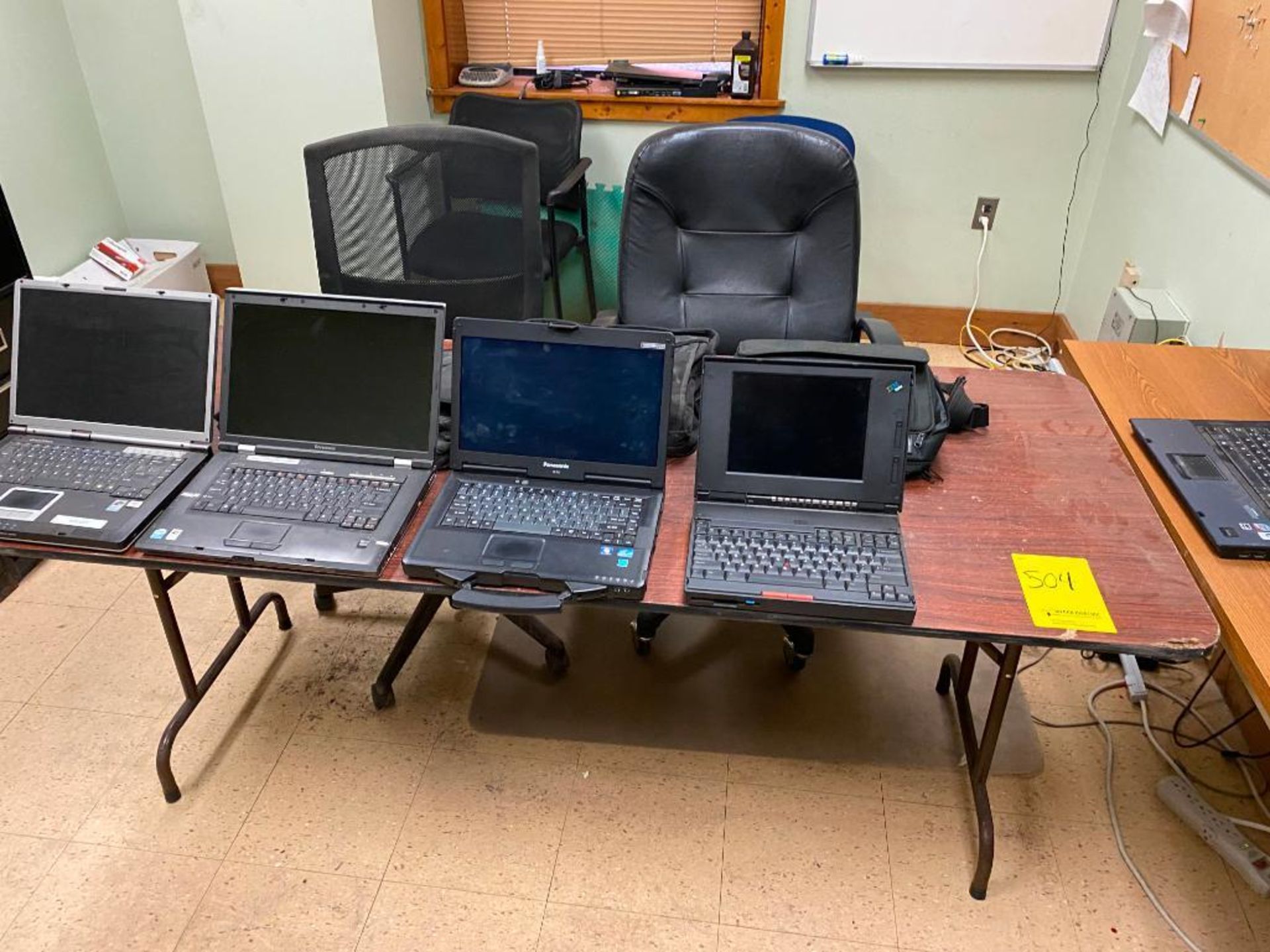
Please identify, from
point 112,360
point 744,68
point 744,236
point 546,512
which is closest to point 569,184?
point 744,68

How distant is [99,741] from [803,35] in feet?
9.52

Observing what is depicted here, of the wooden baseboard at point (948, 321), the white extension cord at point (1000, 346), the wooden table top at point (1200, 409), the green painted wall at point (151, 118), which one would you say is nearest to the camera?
the wooden table top at point (1200, 409)

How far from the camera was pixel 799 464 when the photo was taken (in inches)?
55.8

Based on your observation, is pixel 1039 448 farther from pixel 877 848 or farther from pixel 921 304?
pixel 921 304

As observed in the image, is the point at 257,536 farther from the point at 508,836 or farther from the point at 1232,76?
the point at 1232,76

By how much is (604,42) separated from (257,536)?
258 centimetres

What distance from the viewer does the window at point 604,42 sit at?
316cm

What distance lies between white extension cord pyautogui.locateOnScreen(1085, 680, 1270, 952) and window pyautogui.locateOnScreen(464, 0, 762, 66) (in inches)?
96.9

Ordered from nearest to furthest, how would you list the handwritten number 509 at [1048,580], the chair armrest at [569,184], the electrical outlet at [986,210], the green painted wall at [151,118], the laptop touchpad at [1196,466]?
1. the handwritten number 509 at [1048,580]
2. the laptop touchpad at [1196,466]
3. the chair armrest at [569,184]
4. the green painted wall at [151,118]
5. the electrical outlet at [986,210]

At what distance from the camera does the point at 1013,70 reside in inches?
118

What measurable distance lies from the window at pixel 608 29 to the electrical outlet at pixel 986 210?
1.01 meters

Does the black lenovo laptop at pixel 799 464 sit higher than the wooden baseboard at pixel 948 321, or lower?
higher

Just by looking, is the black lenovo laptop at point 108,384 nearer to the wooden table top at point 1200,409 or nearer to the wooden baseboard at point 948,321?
the wooden table top at point 1200,409

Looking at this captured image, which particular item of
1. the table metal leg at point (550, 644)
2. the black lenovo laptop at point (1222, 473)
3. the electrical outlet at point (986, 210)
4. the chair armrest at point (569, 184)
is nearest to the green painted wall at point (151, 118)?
the chair armrest at point (569, 184)
